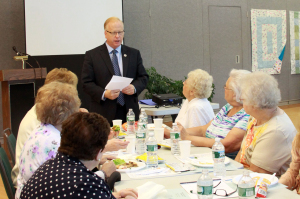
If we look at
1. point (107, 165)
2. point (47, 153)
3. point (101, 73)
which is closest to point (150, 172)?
point (107, 165)

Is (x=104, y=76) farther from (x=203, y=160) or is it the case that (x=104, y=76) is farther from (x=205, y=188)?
(x=205, y=188)

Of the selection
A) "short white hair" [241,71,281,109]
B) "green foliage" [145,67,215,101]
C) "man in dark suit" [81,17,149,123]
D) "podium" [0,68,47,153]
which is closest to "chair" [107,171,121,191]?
"short white hair" [241,71,281,109]

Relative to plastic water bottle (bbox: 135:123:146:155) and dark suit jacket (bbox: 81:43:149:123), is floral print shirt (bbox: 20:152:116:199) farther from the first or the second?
dark suit jacket (bbox: 81:43:149:123)

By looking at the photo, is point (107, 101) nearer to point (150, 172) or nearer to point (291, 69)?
point (150, 172)

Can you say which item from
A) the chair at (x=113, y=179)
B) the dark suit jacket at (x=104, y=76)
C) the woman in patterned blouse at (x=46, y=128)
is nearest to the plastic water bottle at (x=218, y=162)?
the chair at (x=113, y=179)

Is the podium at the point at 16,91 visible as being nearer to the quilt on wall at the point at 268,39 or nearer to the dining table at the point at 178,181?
the dining table at the point at 178,181

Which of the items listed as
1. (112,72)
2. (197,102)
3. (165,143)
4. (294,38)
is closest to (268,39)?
(294,38)

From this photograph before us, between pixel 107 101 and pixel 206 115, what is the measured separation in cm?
112

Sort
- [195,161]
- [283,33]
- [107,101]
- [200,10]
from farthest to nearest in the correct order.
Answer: [283,33] → [200,10] → [107,101] → [195,161]

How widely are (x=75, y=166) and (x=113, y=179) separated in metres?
0.50

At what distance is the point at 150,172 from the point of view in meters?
1.86

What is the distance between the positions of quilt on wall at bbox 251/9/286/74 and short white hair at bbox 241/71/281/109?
6.73m

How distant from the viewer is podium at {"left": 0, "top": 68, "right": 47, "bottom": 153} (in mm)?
4030

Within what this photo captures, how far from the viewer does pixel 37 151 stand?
168cm
